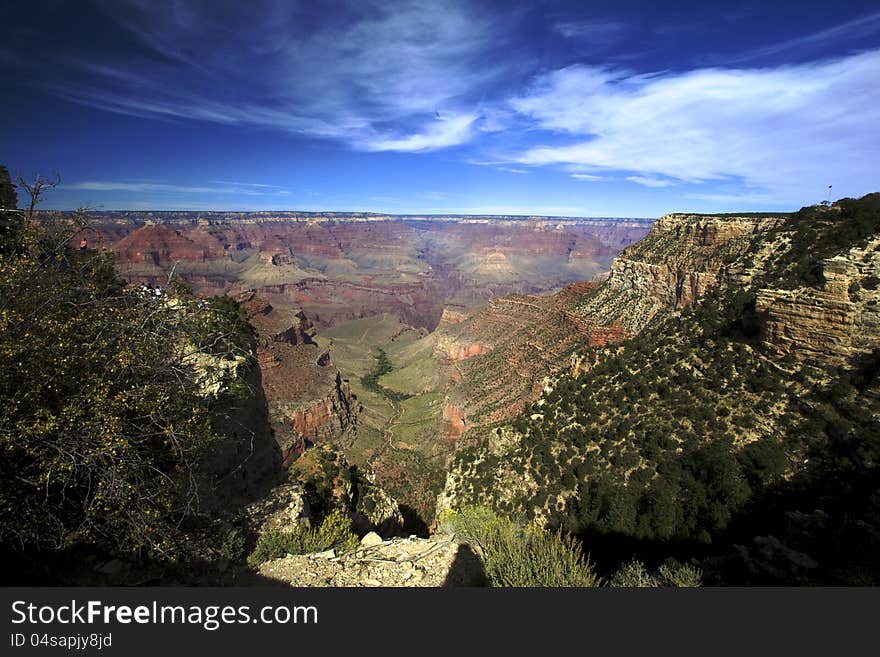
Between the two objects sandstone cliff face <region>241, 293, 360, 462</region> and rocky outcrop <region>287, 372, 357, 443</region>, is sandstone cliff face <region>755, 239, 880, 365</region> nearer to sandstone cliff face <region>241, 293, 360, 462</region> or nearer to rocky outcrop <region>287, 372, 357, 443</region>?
sandstone cliff face <region>241, 293, 360, 462</region>

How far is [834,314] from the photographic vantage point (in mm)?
18734

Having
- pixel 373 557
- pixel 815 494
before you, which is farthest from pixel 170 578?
pixel 815 494

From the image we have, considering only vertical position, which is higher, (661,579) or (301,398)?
(661,579)

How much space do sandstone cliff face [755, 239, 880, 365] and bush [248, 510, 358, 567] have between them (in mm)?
23562

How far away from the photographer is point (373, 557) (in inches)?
448

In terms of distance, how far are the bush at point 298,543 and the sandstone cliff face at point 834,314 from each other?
2356 centimetres

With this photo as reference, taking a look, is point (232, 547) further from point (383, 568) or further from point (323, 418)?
point (323, 418)

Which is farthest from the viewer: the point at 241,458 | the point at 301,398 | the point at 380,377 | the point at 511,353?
the point at 380,377

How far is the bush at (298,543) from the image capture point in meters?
11.3

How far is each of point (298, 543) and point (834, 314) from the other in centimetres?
2567

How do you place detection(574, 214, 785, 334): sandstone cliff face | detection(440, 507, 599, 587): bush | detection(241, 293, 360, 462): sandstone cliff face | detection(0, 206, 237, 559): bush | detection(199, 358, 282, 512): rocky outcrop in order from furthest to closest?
detection(241, 293, 360, 462): sandstone cliff face < detection(574, 214, 785, 334): sandstone cliff face < detection(199, 358, 282, 512): rocky outcrop < detection(440, 507, 599, 587): bush < detection(0, 206, 237, 559): bush

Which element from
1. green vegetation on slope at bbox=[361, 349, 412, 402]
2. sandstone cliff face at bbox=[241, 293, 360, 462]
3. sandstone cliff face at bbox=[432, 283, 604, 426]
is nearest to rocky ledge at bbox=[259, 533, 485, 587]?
sandstone cliff face at bbox=[432, 283, 604, 426]

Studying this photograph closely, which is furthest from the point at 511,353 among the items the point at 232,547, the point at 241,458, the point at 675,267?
the point at 232,547

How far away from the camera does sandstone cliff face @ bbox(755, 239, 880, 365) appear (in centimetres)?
1839
